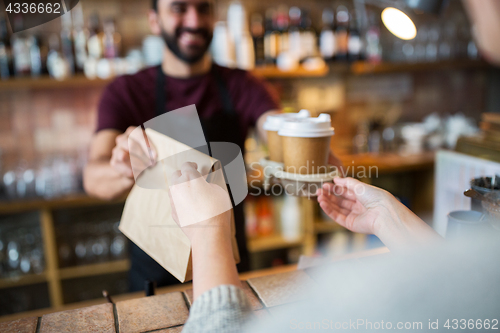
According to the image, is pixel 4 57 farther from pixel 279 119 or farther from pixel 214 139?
pixel 279 119

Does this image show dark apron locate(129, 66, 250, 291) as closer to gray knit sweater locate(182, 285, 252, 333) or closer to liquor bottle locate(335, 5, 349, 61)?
gray knit sweater locate(182, 285, 252, 333)

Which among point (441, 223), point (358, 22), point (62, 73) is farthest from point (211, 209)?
point (358, 22)

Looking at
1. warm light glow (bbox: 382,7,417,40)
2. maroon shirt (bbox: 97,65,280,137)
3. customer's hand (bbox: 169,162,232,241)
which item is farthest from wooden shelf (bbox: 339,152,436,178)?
customer's hand (bbox: 169,162,232,241)

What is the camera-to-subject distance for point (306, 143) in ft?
3.08

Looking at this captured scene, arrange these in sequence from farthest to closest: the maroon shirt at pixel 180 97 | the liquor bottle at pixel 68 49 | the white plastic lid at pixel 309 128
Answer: the liquor bottle at pixel 68 49 < the maroon shirt at pixel 180 97 < the white plastic lid at pixel 309 128

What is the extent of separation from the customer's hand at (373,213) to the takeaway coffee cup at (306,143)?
71 millimetres

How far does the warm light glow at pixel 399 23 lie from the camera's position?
1.12m

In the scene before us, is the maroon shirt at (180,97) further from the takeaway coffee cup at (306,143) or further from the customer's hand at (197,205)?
the customer's hand at (197,205)

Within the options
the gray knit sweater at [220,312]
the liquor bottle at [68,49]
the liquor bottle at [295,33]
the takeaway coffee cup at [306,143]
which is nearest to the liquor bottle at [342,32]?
the liquor bottle at [295,33]

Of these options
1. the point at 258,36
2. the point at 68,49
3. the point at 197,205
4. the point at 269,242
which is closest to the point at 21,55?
the point at 68,49

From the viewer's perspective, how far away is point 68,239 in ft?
7.43

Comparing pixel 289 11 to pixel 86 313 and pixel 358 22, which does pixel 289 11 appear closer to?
pixel 358 22

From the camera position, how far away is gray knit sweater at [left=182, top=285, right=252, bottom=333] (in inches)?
21.1

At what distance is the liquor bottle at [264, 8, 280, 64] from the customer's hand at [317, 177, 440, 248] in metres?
1.84
